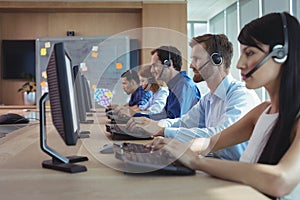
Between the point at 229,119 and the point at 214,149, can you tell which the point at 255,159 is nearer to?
the point at 214,149

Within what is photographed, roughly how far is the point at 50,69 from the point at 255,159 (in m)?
0.66

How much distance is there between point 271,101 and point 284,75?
0.44 feet

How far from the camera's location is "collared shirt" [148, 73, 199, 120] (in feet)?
8.51

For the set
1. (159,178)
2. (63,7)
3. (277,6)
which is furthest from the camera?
(63,7)

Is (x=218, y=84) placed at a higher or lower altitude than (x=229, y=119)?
higher

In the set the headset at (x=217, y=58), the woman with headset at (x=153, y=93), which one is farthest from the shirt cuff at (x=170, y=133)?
the woman with headset at (x=153, y=93)

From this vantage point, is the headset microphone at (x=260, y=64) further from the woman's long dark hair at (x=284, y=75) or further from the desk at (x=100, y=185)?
the desk at (x=100, y=185)

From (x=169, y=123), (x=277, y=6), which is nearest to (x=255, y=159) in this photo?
(x=169, y=123)

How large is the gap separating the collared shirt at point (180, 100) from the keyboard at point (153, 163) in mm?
1393

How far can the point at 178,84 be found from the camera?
2752mm

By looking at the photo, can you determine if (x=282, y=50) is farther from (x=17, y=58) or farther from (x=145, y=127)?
(x=17, y=58)

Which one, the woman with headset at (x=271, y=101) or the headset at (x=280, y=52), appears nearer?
the woman with headset at (x=271, y=101)

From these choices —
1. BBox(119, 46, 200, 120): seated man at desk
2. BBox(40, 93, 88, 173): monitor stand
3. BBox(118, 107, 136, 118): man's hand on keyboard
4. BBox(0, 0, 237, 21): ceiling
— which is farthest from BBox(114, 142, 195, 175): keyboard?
BBox(0, 0, 237, 21): ceiling

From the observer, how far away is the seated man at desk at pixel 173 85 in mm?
2605
